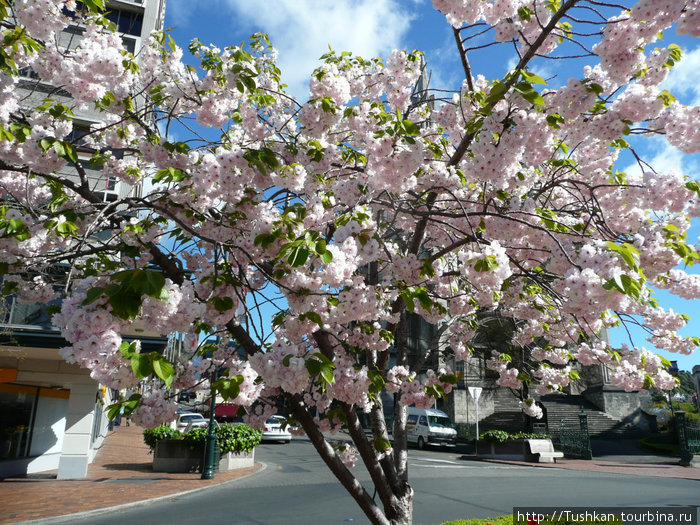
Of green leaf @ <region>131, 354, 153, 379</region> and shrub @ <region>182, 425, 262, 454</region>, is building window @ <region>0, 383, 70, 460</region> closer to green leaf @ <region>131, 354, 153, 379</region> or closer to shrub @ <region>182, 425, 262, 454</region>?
shrub @ <region>182, 425, 262, 454</region>

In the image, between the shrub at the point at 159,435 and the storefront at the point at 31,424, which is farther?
the shrub at the point at 159,435

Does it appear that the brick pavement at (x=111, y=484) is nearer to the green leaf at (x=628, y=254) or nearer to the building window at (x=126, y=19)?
the green leaf at (x=628, y=254)

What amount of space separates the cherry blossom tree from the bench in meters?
17.5

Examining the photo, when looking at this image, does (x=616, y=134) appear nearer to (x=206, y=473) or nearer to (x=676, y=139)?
(x=676, y=139)

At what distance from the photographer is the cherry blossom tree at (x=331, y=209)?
3270 mm

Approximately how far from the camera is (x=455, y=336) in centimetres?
791

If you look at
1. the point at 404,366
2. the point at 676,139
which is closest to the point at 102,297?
the point at 404,366

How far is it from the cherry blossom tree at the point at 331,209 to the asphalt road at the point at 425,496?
17.3 feet

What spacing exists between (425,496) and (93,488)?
823 cm

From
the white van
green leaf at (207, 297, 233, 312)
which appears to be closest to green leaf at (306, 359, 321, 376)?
green leaf at (207, 297, 233, 312)

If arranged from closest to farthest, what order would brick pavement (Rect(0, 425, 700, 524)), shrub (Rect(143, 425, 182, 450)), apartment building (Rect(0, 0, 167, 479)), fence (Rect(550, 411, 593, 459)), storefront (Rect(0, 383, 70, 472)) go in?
brick pavement (Rect(0, 425, 700, 524)), apartment building (Rect(0, 0, 167, 479)), storefront (Rect(0, 383, 70, 472)), shrub (Rect(143, 425, 182, 450)), fence (Rect(550, 411, 593, 459))

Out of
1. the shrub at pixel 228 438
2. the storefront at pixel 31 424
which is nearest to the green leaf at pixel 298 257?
the shrub at pixel 228 438

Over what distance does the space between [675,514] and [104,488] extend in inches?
495

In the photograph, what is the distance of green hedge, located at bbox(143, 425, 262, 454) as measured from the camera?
1530cm
